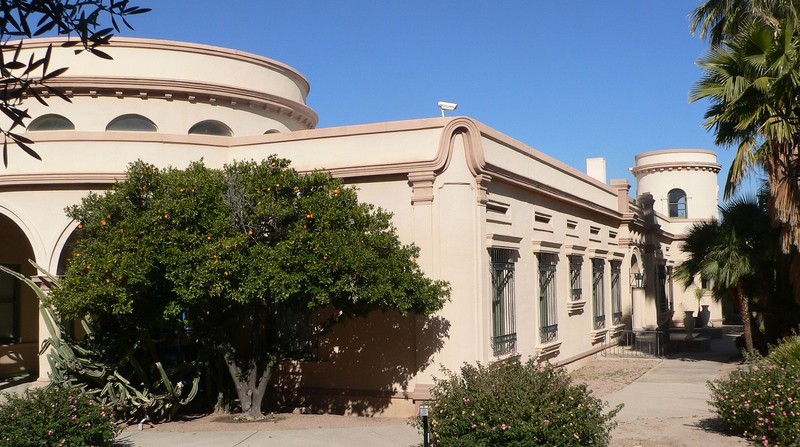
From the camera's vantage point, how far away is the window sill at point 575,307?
65.4ft

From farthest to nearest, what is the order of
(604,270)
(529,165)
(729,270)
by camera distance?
1. (604,270)
2. (729,270)
3. (529,165)

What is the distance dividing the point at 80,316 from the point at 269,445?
3284mm

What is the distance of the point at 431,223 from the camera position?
1373 centimetres

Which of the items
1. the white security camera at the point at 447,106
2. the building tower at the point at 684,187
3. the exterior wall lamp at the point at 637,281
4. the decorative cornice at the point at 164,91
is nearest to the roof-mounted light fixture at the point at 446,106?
the white security camera at the point at 447,106

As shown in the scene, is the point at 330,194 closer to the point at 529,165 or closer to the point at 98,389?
the point at 98,389

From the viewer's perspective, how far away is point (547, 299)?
61.0 ft

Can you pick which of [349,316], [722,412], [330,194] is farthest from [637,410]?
[330,194]

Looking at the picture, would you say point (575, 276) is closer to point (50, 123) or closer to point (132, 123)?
point (132, 123)

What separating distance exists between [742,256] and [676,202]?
1921 cm

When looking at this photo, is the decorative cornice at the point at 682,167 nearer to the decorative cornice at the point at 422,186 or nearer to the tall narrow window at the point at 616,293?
the tall narrow window at the point at 616,293

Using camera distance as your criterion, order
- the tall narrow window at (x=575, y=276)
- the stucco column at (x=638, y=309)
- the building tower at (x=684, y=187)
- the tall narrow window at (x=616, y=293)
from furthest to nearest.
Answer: the building tower at (x=684, y=187) < the stucco column at (x=638, y=309) < the tall narrow window at (x=616, y=293) < the tall narrow window at (x=575, y=276)

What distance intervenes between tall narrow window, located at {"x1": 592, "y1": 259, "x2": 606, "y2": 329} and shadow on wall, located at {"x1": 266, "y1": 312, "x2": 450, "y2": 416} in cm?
997

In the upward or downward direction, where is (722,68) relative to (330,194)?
upward

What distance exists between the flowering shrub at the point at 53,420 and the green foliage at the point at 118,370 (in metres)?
2.64
